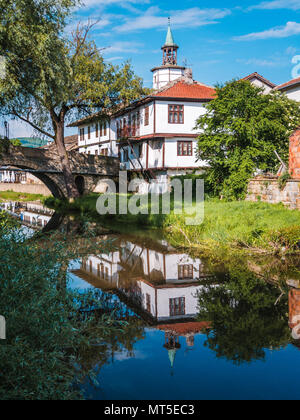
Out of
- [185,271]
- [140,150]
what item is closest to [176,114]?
[140,150]

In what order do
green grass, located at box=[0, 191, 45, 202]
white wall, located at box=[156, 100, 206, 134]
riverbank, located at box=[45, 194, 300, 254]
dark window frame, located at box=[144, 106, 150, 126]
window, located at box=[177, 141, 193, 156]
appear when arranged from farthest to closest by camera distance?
green grass, located at box=[0, 191, 45, 202]
dark window frame, located at box=[144, 106, 150, 126]
window, located at box=[177, 141, 193, 156]
white wall, located at box=[156, 100, 206, 134]
riverbank, located at box=[45, 194, 300, 254]

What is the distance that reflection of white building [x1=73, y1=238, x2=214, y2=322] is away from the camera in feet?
29.4

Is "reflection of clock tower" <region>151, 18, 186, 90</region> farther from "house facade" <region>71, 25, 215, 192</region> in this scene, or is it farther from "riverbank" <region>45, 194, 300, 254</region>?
"riverbank" <region>45, 194, 300, 254</region>

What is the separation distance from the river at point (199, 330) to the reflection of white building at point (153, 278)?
3 cm

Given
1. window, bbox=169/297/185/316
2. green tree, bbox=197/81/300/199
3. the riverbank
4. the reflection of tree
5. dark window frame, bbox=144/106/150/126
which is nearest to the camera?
the reflection of tree

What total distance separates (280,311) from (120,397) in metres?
4.39

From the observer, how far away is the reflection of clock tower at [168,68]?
57.3m

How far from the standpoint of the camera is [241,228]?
45.9 feet

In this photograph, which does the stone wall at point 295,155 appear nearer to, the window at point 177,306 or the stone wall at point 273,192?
the stone wall at point 273,192

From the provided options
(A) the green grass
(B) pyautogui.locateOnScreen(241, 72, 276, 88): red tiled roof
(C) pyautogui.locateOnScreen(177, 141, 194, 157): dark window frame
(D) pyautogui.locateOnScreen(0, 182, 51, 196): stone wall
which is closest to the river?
(C) pyautogui.locateOnScreen(177, 141, 194, 157): dark window frame

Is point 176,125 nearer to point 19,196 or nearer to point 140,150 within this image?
point 140,150

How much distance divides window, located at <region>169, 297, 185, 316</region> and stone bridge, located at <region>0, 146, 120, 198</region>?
2293 centimetres

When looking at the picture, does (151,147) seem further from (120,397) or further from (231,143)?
(120,397)

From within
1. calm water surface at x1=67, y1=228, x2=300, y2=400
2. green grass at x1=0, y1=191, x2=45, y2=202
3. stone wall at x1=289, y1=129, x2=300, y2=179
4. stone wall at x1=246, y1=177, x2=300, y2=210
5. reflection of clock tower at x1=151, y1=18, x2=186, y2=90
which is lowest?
calm water surface at x1=67, y1=228, x2=300, y2=400
